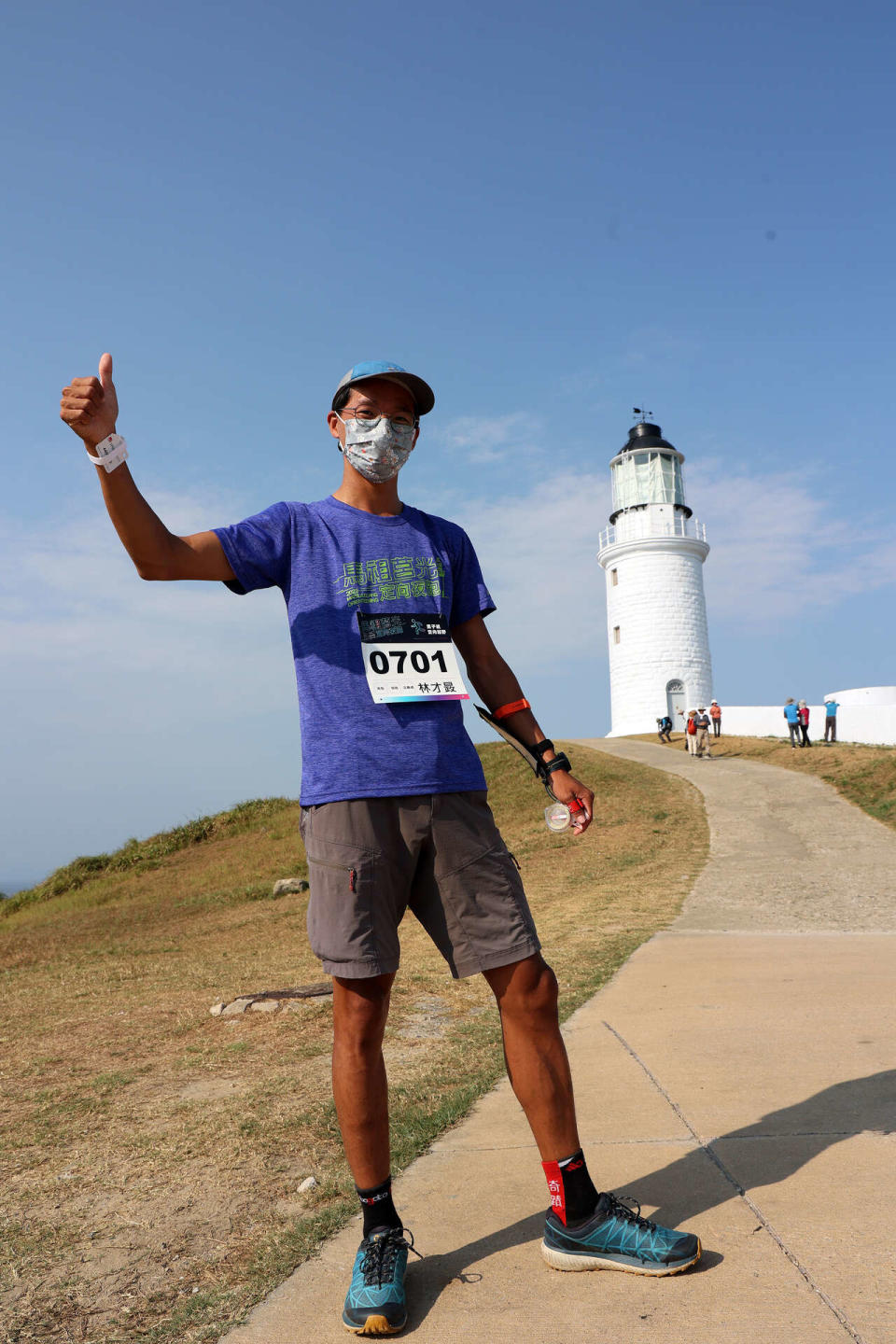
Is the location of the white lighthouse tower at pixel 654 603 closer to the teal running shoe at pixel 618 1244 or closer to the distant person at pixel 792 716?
the distant person at pixel 792 716

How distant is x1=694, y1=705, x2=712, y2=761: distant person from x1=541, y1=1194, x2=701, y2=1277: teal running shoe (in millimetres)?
23966

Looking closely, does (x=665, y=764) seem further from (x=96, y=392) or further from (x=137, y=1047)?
(x=96, y=392)

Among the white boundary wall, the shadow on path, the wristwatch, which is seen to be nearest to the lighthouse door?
the white boundary wall

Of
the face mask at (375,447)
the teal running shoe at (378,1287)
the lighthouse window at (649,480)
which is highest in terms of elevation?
the lighthouse window at (649,480)

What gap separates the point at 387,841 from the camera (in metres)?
2.59

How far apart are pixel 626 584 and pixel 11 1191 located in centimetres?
4124

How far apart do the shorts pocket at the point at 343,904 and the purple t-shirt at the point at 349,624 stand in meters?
0.16

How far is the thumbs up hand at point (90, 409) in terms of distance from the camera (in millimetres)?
2373

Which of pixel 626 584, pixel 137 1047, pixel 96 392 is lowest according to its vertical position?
pixel 137 1047

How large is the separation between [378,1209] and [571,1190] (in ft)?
1.64

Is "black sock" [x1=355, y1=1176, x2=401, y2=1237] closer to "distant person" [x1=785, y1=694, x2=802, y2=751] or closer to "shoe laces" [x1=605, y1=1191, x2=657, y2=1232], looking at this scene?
"shoe laces" [x1=605, y1=1191, x2=657, y2=1232]

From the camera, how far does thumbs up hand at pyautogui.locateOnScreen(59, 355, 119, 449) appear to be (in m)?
2.37

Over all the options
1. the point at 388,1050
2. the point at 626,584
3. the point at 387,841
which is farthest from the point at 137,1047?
the point at 626,584

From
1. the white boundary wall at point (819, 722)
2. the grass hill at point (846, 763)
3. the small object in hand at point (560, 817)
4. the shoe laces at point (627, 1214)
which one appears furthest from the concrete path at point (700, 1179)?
the white boundary wall at point (819, 722)
